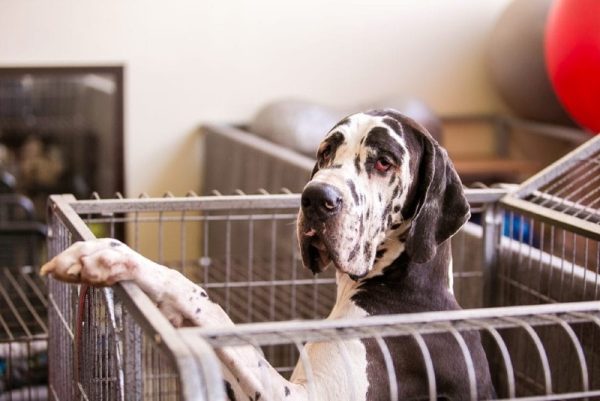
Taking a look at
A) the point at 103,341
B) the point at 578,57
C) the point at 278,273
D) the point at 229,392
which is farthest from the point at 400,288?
the point at 578,57

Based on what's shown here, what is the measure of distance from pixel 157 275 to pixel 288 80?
10.6ft

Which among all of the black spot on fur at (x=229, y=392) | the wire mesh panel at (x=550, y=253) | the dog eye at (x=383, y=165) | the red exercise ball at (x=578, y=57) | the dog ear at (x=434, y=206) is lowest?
the black spot on fur at (x=229, y=392)

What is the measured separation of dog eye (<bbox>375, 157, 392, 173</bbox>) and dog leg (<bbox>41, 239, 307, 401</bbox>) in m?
0.35

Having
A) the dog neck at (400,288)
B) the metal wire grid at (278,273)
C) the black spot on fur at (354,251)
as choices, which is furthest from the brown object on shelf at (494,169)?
the black spot on fur at (354,251)

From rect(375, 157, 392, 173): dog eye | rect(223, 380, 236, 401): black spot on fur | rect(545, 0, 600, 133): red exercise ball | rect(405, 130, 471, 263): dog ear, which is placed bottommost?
rect(223, 380, 236, 401): black spot on fur

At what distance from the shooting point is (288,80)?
4.82 metres

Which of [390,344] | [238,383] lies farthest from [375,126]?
[238,383]

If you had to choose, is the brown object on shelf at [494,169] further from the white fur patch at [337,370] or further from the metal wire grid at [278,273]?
the white fur patch at [337,370]

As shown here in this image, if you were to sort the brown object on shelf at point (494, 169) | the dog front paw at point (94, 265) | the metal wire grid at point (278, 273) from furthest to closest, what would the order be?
1. the brown object on shelf at point (494, 169)
2. the metal wire grid at point (278, 273)
3. the dog front paw at point (94, 265)

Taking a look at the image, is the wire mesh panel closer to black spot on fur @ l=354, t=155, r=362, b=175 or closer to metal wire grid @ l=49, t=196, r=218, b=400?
black spot on fur @ l=354, t=155, r=362, b=175

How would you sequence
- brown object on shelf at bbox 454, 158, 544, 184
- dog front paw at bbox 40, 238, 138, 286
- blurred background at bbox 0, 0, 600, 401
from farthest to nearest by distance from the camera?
brown object on shelf at bbox 454, 158, 544, 184
blurred background at bbox 0, 0, 600, 401
dog front paw at bbox 40, 238, 138, 286

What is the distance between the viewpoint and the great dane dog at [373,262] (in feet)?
5.63

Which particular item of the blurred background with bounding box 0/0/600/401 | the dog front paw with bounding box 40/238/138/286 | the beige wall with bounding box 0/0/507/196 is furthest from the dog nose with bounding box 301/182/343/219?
the beige wall with bounding box 0/0/507/196

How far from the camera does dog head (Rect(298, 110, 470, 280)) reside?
1.79m
